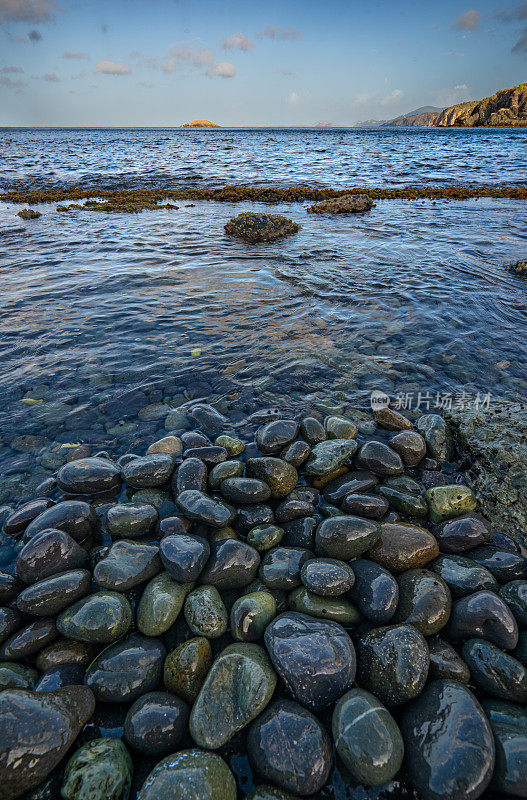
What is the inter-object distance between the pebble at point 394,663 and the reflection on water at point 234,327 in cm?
293

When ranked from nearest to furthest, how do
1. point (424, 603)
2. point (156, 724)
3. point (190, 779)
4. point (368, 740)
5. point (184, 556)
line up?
point (190, 779), point (368, 740), point (156, 724), point (424, 603), point (184, 556)

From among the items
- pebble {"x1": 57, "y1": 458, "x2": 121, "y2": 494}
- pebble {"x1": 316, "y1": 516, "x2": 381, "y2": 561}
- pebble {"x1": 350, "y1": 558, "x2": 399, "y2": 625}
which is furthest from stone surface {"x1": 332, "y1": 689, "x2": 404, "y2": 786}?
pebble {"x1": 57, "y1": 458, "x2": 121, "y2": 494}

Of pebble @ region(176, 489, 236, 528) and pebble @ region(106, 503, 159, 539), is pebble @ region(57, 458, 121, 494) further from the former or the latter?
pebble @ region(176, 489, 236, 528)

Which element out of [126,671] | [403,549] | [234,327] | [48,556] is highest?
[234,327]

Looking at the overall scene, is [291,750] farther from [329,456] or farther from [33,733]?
[329,456]

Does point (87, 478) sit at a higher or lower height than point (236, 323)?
lower

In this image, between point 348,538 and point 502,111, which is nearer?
point 348,538

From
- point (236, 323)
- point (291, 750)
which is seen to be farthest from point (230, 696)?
point (236, 323)

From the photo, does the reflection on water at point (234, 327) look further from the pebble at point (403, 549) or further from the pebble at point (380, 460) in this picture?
the pebble at point (403, 549)

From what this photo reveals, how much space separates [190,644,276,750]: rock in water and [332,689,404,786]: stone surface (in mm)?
430

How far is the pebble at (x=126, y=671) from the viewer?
88.3 inches

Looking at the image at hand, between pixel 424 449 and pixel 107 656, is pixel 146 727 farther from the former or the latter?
pixel 424 449

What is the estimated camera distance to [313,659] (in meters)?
2.22

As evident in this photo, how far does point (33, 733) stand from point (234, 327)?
19.3ft
